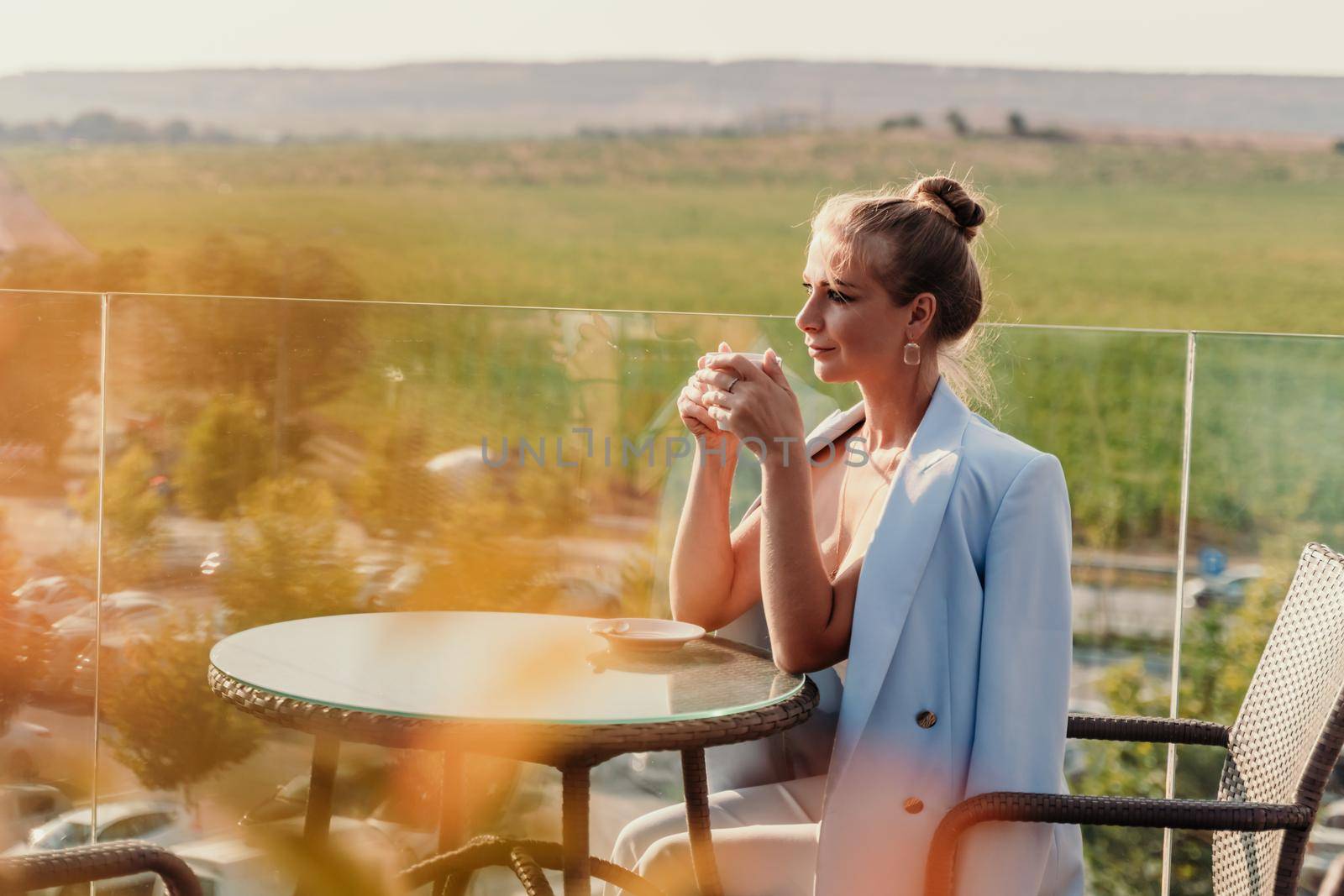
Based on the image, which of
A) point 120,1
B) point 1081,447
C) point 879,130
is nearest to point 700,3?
point 879,130

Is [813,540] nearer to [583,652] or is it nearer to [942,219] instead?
[583,652]

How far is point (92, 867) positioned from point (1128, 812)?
1158 millimetres

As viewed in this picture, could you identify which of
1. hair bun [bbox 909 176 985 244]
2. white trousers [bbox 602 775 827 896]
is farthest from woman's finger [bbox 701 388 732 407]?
white trousers [bbox 602 775 827 896]

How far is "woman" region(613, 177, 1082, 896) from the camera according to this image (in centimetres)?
170

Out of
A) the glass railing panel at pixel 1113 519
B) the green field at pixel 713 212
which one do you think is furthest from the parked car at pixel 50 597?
the green field at pixel 713 212

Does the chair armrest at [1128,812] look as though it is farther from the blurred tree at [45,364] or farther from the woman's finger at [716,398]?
the blurred tree at [45,364]

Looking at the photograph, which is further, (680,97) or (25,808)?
(680,97)

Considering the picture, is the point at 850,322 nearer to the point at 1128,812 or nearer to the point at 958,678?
the point at 958,678

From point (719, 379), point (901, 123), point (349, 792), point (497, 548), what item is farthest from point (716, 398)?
point (901, 123)

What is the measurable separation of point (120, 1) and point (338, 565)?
34.9 m

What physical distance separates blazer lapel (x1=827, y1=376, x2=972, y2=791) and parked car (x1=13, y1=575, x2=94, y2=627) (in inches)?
69.8

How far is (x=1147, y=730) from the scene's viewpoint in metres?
1.99

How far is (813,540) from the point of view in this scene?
1761 millimetres

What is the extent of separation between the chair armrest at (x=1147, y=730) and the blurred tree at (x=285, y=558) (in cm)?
168
